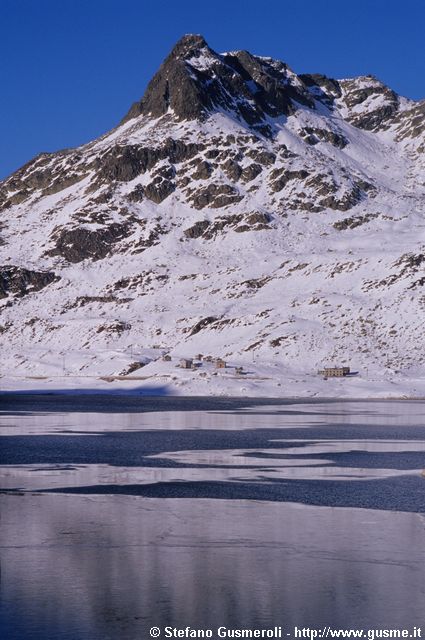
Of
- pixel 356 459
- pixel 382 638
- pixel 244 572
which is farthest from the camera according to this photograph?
pixel 356 459

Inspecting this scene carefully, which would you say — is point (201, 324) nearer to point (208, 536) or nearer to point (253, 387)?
point (253, 387)

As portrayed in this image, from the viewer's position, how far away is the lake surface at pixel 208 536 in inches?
730

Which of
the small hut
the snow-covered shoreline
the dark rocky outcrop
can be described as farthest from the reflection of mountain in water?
the dark rocky outcrop

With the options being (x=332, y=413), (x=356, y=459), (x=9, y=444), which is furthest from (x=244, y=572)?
(x=332, y=413)

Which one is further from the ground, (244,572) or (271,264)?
(271,264)

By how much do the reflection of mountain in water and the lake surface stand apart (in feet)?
0.16

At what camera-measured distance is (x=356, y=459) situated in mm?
45938

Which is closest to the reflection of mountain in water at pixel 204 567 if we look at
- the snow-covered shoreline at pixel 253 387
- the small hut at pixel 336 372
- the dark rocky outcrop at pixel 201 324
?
the snow-covered shoreline at pixel 253 387

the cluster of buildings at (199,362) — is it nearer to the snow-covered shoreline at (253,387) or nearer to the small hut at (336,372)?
the snow-covered shoreline at (253,387)

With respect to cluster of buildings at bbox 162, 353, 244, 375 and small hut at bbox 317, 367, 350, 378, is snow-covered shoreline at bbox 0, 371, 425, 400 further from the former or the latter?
cluster of buildings at bbox 162, 353, 244, 375

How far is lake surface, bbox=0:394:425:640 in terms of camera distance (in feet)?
60.8

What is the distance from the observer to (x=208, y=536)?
2577cm

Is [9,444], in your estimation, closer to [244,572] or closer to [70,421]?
[70,421]

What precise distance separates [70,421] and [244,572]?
2123 inches
